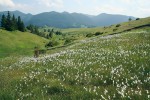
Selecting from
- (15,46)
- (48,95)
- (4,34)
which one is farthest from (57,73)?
(4,34)

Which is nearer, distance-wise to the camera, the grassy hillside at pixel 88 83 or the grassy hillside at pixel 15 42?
the grassy hillside at pixel 88 83

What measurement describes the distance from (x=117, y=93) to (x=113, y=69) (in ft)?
14.5

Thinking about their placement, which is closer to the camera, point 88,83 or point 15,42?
point 88,83

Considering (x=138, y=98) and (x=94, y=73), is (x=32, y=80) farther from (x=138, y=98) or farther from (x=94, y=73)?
(x=138, y=98)

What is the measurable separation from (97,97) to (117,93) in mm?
811

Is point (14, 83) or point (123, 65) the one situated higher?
point (123, 65)

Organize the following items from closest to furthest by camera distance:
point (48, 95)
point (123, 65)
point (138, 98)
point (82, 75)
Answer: point (138, 98)
point (48, 95)
point (82, 75)
point (123, 65)

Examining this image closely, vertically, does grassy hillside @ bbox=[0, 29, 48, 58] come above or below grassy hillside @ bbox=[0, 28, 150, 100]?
below

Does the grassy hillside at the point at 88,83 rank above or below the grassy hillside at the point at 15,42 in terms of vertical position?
above

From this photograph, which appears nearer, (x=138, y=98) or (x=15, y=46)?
(x=138, y=98)

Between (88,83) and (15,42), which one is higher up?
(88,83)

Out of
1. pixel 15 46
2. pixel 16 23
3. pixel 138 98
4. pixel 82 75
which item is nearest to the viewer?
pixel 138 98

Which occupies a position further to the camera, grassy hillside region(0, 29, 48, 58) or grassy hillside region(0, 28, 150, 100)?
grassy hillside region(0, 29, 48, 58)

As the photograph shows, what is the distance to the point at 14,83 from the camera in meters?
16.2
